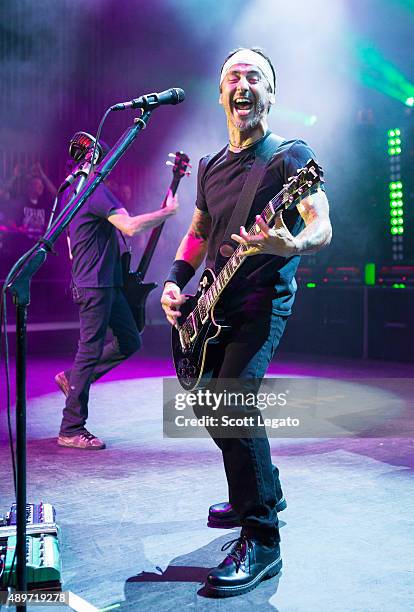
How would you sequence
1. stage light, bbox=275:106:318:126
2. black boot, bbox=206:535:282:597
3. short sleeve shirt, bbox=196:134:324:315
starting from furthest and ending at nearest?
stage light, bbox=275:106:318:126 < short sleeve shirt, bbox=196:134:324:315 < black boot, bbox=206:535:282:597

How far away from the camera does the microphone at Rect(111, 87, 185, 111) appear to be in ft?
8.79

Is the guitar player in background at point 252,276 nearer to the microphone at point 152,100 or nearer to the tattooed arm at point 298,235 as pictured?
the tattooed arm at point 298,235

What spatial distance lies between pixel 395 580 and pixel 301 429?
→ 263cm

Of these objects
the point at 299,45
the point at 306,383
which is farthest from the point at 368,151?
the point at 306,383

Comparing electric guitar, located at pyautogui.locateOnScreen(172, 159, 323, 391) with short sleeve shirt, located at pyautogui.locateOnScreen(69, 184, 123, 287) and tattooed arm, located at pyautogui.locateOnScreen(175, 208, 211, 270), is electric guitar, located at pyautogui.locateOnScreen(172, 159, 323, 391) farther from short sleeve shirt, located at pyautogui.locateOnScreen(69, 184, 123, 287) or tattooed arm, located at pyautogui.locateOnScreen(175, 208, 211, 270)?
short sleeve shirt, located at pyautogui.locateOnScreen(69, 184, 123, 287)

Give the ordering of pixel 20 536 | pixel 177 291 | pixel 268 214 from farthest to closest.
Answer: pixel 177 291
pixel 268 214
pixel 20 536

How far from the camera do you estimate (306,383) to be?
725 centimetres

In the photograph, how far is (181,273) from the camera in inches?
129

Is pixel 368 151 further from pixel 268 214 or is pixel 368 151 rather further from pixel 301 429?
pixel 268 214

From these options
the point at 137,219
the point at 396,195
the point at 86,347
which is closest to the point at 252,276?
the point at 137,219

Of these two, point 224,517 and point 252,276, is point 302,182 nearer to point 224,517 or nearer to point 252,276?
point 252,276

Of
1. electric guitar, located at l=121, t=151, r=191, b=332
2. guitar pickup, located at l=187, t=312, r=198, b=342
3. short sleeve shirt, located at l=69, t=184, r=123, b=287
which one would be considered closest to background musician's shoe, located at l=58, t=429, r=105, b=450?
electric guitar, located at l=121, t=151, r=191, b=332

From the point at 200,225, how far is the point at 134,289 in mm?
1854

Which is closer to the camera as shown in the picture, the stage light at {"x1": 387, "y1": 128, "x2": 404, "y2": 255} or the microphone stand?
Result: the microphone stand
